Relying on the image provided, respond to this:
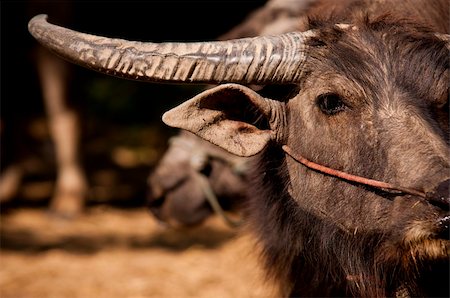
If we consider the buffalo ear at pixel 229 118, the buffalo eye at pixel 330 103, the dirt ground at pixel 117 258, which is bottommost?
the dirt ground at pixel 117 258

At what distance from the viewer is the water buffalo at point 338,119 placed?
117 inches

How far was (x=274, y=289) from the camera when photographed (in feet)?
13.0

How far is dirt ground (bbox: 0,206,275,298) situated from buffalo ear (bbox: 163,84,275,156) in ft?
3.09

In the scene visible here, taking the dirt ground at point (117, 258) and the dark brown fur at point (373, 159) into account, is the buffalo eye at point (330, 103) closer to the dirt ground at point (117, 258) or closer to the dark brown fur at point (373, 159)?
the dark brown fur at point (373, 159)

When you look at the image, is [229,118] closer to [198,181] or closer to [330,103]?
[330,103]


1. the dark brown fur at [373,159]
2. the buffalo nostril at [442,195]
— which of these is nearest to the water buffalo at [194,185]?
the dark brown fur at [373,159]

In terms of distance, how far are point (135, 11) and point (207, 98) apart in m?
5.50

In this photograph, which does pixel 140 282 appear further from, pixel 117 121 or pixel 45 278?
pixel 117 121

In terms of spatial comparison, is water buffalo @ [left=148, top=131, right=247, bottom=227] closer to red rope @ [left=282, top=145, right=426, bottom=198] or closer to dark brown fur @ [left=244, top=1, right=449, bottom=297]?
dark brown fur @ [left=244, top=1, right=449, bottom=297]

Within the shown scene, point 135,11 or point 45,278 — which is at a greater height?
point 135,11

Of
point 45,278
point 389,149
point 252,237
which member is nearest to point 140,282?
point 45,278

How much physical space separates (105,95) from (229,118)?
6993 mm

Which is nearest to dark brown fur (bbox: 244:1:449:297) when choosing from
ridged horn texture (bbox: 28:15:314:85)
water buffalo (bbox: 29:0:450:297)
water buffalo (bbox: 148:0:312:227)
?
water buffalo (bbox: 29:0:450:297)

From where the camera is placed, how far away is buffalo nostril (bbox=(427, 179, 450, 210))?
2.71 meters
